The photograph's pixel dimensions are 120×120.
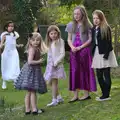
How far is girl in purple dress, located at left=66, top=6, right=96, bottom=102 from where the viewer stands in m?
7.36

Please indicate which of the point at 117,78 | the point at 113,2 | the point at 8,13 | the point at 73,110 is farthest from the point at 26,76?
the point at 8,13

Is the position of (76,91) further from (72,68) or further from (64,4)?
(64,4)

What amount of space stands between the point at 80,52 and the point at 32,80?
3.81 feet

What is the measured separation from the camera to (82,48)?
732 centimetres

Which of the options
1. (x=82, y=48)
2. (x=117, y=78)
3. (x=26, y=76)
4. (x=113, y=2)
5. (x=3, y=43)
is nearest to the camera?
(x=26, y=76)

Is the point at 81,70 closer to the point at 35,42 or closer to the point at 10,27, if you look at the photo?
the point at 35,42

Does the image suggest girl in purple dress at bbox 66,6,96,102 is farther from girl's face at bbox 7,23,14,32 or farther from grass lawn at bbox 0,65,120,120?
girl's face at bbox 7,23,14,32

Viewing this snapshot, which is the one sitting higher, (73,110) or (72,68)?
(72,68)

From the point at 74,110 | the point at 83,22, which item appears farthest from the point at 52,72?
the point at 83,22

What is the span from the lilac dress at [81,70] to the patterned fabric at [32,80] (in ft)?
2.71

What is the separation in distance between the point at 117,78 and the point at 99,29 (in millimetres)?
4427

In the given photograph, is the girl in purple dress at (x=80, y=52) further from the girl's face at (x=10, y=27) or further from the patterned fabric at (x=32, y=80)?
the girl's face at (x=10, y=27)

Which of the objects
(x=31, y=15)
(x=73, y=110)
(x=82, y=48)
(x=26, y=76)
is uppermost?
(x=31, y=15)

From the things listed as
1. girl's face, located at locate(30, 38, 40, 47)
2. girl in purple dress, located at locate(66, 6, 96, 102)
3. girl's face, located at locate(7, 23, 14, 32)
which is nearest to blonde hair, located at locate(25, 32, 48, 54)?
girl's face, located at locate(30, 38, 40, 47)
